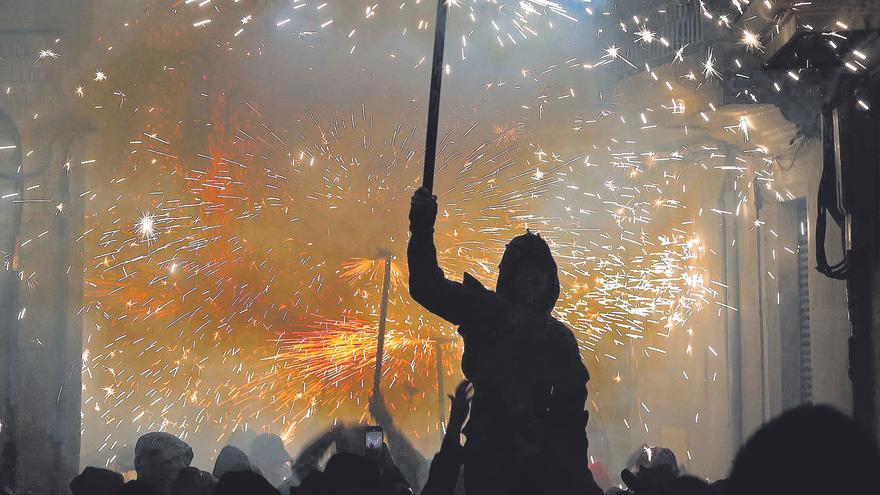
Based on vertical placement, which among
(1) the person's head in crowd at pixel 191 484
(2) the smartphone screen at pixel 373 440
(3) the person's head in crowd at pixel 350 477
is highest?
(3) the person's head in crowd at pixel 350 477

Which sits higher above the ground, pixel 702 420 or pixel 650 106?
pixel 650 106

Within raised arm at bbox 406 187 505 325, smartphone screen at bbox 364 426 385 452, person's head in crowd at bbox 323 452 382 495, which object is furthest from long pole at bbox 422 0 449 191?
smartphone screen at bbox 364 426 385 452

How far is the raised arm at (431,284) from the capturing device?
16.3 ft

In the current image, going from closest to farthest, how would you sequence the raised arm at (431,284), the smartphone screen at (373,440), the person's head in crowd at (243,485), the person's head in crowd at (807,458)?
the person's head in crowd at (807,458) → the person's head in crowd at (243,485) → the raised arm at (431,284) → the smartphone screen at (373,440)

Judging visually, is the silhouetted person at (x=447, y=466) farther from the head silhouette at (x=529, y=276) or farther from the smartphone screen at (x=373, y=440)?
the smartphone screen at (x=373, y=440)

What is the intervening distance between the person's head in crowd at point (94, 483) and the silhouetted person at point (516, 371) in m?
2.62

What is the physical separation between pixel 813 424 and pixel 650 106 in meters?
10.3

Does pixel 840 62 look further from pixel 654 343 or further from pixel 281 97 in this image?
pixel 281 97

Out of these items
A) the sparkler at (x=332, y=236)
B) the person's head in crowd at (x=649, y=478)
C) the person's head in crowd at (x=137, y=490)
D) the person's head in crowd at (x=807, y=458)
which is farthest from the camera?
the sparkler at (x=332, y=236)

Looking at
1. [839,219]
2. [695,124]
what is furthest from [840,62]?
[695,124]

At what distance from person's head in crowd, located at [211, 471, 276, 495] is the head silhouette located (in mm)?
1654

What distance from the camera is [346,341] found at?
563 inches

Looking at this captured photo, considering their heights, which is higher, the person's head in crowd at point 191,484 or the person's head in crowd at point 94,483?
the person's head in crowd at point 94,483

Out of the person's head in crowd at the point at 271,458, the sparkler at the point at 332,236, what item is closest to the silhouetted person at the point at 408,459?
the person's head in crowd at the point at 271,458
